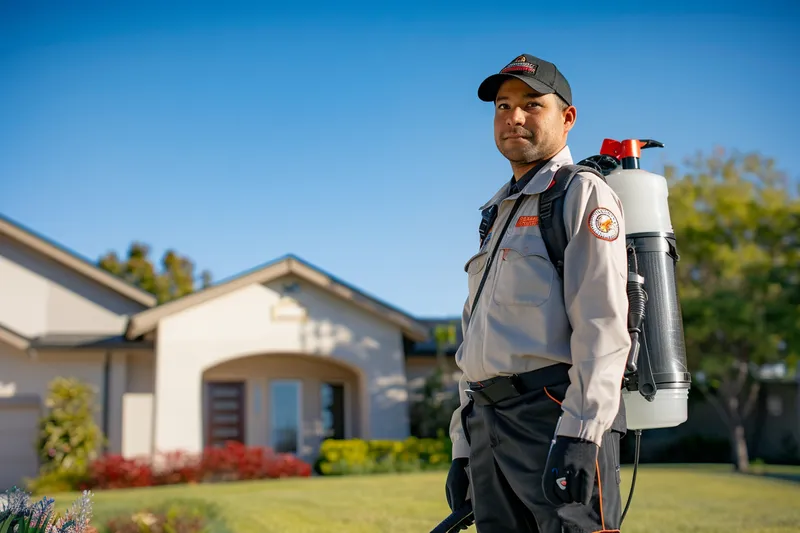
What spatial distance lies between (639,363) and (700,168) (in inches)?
778

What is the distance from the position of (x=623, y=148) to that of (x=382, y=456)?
53.3 feet

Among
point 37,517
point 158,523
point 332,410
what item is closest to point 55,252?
point 332,410

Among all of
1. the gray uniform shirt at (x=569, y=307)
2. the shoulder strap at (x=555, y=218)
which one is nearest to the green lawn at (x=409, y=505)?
the gray uniform shirt at (x=569, y=307)

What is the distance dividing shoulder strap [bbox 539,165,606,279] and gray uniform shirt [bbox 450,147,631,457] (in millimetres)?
22

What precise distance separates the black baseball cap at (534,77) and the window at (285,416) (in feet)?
62.7

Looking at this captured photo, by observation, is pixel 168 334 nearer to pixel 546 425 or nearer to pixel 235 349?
pixel 235 349

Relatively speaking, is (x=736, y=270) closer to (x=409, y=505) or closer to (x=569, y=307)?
(x=409, y=505)

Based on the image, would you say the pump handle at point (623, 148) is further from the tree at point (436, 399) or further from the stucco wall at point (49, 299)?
the stucco wall at point (49, 299)

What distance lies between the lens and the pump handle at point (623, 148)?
11.7ft

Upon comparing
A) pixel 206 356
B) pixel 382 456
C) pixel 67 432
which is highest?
pixel 206 356

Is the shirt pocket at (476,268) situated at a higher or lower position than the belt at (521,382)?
higher

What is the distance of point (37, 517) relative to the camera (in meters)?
3.64

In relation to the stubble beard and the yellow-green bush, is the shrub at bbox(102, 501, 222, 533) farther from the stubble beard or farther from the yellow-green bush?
the yellow-green bush

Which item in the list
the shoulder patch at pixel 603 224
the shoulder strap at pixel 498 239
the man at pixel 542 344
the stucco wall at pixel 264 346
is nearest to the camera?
the man at pixel 542 344
